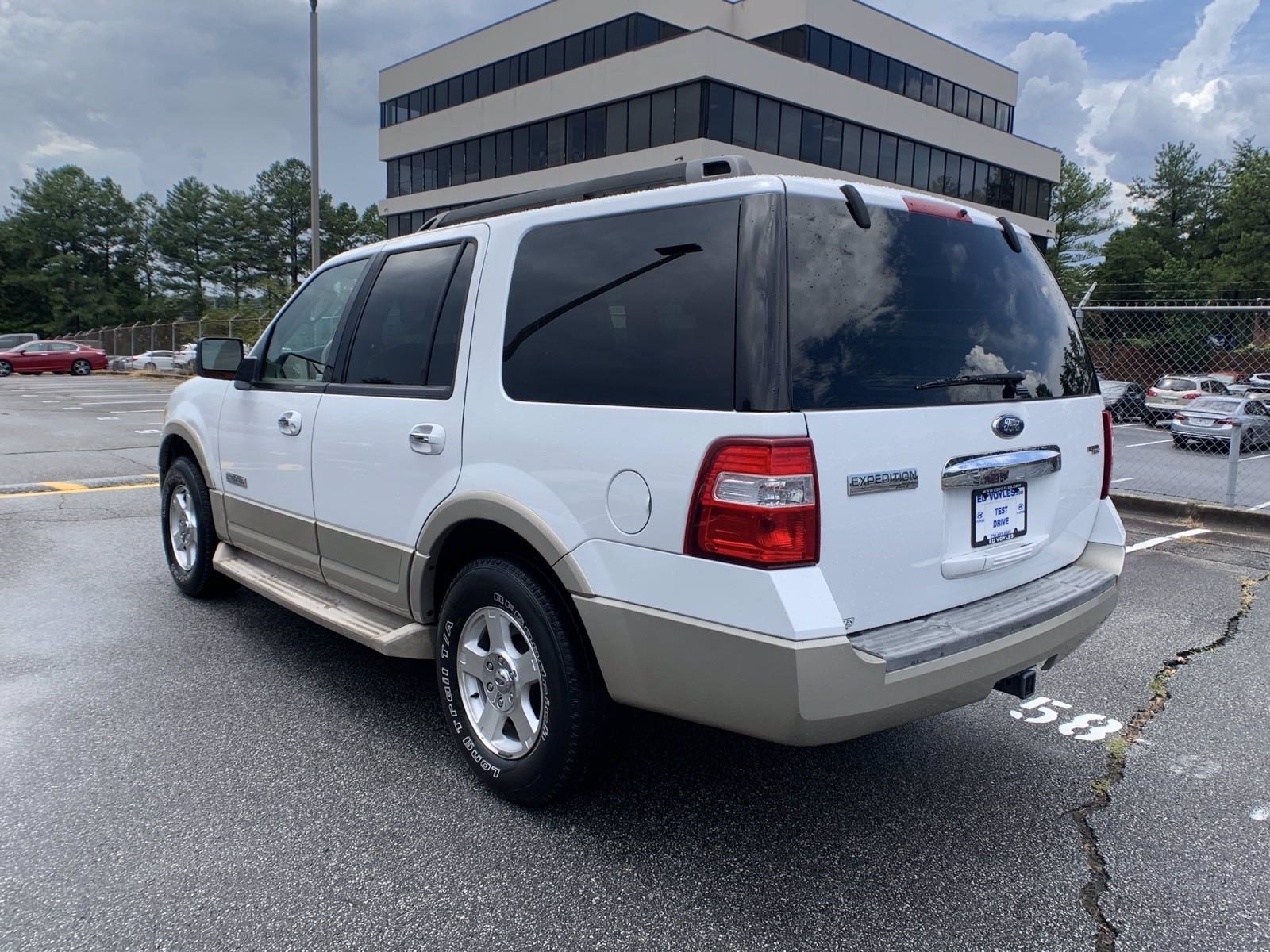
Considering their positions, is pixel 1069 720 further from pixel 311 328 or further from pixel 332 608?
pixel 311 328

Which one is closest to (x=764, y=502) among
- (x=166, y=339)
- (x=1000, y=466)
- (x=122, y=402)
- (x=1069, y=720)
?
(x=1000, y=466)

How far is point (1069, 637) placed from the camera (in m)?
3.00

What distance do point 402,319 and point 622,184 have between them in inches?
41.7

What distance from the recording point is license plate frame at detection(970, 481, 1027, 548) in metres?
2.75

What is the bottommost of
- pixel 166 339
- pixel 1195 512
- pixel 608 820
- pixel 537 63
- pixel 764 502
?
pixel 608 820

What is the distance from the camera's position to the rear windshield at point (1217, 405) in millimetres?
A: 18819

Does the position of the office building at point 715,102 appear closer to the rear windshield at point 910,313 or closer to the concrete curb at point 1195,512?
the concrete curb at point 1195,512

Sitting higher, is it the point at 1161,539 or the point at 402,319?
the point at 402,319

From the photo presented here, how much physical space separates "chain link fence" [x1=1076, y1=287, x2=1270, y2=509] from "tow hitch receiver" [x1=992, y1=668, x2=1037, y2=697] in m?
5.91

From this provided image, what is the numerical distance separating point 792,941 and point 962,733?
5.30 ft

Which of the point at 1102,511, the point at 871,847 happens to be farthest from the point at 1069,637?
the point at 871,847

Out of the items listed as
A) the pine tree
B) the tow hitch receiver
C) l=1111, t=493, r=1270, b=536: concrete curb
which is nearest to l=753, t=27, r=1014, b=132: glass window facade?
l=1111, t=493, r=1270, b=536: concrete curb

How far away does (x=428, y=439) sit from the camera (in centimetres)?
318

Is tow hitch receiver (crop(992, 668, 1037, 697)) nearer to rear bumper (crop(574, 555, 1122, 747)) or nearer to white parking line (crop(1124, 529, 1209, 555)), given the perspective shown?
rear bumper (crop(574, 555, 1122, 747))
